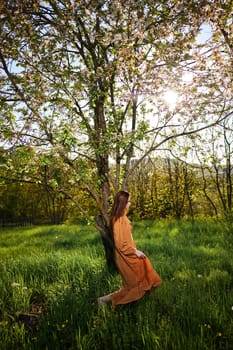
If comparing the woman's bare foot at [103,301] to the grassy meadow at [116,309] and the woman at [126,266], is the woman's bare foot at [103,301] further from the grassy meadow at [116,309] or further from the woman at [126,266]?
the grassy meadow at [116,309]

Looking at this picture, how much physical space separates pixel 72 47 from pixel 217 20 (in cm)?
313

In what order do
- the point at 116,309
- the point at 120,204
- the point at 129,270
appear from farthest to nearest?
1. the point at 120,204
2. the point at 129,270
3. the point at 116,309

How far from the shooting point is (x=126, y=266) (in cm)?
482

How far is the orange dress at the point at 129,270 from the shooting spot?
4691mm

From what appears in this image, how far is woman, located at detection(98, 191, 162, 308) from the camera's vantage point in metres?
4.68

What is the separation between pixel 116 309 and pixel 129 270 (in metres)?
0.57

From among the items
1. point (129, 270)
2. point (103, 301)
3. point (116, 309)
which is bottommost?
point (116, 309)

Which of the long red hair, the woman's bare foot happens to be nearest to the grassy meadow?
the woman's bare foot

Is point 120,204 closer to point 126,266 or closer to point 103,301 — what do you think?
point 126,266

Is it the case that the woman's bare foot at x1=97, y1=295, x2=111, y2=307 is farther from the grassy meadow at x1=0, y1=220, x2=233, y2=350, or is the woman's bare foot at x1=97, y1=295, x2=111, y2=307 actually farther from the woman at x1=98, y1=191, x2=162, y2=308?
the grassy meadow at x1=0, y1=220, x2=233, y2=350

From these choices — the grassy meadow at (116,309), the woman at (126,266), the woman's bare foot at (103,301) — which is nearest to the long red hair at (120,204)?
the woman at (126,266)

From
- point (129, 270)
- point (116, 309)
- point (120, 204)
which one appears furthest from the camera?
point (120, 204)

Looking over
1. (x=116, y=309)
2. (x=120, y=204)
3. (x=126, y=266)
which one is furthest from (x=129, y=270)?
(x=120, y=204)

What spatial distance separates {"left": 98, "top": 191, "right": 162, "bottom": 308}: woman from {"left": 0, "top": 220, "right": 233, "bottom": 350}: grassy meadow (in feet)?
0.59
